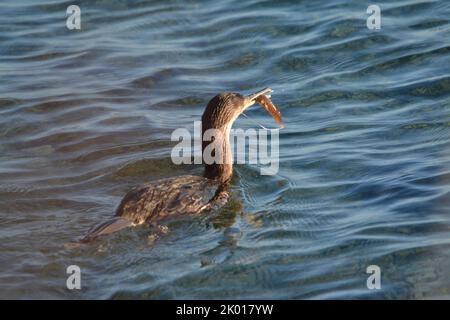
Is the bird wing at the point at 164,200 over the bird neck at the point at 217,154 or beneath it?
beneath

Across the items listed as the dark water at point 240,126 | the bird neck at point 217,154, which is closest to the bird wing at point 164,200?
the dark water at point 240,126

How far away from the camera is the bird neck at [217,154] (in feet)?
33.3

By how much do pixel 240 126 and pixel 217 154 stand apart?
5.02 ft

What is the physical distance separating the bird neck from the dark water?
0.19 m

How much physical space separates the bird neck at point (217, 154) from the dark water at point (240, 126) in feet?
0.63

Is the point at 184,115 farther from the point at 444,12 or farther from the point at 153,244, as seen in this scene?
the point at 444,12

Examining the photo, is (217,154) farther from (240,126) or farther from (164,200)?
(240,126)

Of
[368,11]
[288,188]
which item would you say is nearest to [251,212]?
[288,188]

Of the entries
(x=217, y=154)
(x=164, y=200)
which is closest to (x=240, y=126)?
(x=217, y=154)

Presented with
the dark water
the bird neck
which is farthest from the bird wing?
the bird neck

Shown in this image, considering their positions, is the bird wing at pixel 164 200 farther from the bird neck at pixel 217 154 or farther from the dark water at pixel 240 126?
the bird neck at pixel 217 154

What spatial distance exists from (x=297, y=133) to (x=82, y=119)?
2.68 meters

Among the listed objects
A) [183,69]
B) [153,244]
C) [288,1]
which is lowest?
[153,244]

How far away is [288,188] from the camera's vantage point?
983 cm
